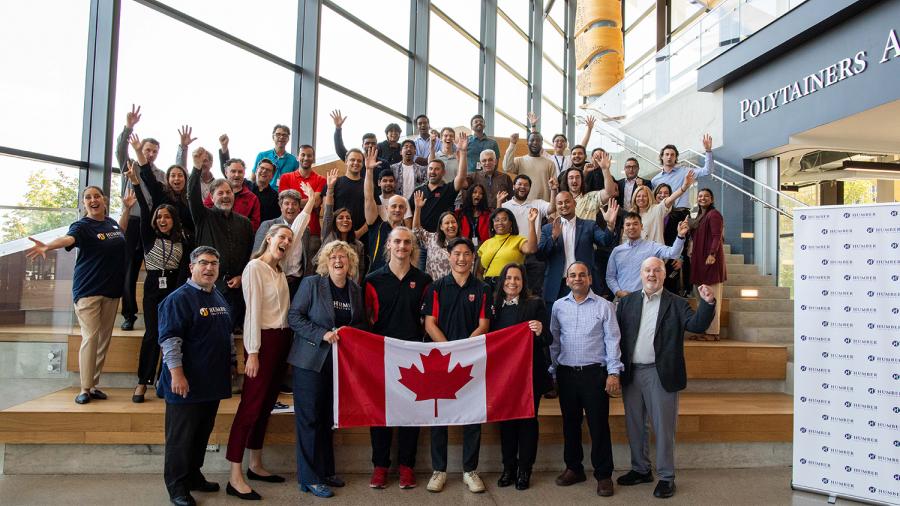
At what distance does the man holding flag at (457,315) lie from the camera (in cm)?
461

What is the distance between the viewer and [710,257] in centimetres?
716

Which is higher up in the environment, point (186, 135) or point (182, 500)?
point (186, 135)

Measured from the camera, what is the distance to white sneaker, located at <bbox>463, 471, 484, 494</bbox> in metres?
4.51

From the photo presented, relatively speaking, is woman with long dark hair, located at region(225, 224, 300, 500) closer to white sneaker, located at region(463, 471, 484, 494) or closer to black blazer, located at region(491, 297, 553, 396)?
white sneaker, located at region(463, 471, 484, 494)

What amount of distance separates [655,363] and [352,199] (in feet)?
11.2

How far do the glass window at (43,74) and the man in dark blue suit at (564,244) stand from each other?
561 centimetres

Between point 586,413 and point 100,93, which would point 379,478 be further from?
point 100,93

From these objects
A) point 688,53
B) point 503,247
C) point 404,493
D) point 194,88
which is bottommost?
point 404,493

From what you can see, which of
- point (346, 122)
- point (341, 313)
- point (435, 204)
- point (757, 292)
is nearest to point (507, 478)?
point (341, 313)

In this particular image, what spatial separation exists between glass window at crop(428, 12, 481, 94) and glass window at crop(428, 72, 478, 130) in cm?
30

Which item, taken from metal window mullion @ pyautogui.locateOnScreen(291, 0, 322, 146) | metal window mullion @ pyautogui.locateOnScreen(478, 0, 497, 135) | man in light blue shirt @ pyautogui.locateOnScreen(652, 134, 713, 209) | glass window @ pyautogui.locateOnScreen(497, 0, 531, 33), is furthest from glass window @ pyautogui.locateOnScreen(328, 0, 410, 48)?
man in light blue shirt @ pyautogui.locateOnScreen(652, 134, 713, 209)

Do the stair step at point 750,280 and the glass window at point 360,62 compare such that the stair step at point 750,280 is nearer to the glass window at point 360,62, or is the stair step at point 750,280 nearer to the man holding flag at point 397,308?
the man holding flag at point 397,308

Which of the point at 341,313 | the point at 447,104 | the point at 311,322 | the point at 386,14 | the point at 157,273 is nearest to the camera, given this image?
the point at 311,322

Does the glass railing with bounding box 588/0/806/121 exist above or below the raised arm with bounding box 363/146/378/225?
above
